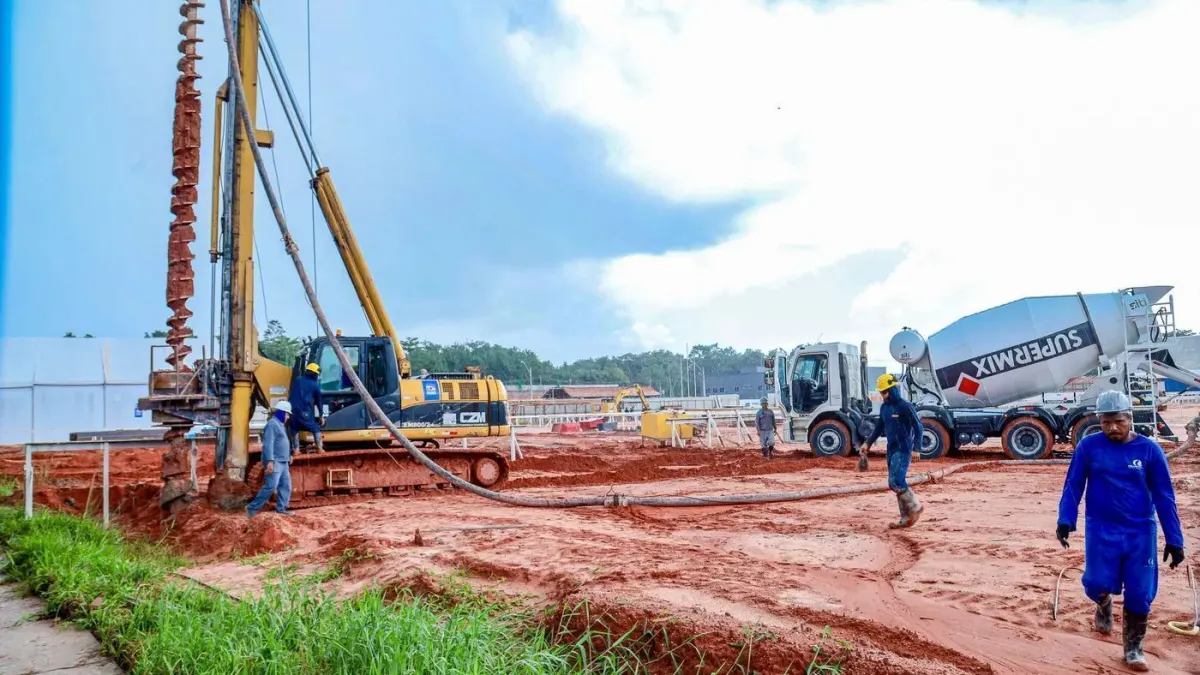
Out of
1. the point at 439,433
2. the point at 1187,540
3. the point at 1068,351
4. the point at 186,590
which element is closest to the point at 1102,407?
the point at 1187,540

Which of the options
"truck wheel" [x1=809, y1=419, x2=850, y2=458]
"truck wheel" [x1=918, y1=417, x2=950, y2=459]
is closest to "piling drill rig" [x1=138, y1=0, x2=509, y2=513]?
"truck wheel" [x1=809, y1=419, x2=850, y2=458]

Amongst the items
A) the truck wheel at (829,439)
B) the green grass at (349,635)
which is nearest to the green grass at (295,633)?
the green grass at (349,635)

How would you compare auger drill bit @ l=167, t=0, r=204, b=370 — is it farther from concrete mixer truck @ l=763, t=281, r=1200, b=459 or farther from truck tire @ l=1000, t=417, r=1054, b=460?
truck tire @ l=1000, t=417, r=1054, b=460

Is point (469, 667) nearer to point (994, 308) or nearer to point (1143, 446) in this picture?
point (1143, 446)

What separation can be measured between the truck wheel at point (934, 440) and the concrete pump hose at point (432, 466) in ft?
10.6

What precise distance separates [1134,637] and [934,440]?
1460 cm

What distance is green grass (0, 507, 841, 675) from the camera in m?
4.01

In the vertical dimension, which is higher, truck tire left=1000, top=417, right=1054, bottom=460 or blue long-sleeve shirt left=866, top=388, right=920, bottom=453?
blue long-sleeve shirt left=866, top=388, right=920, bottom=453

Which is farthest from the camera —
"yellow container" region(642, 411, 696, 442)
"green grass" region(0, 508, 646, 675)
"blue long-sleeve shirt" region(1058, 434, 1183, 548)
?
"yellow container" region(642, 411, 696, 442)

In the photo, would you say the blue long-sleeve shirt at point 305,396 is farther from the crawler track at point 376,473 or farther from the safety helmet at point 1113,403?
the safety helmet at point 1113,403

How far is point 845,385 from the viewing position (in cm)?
1997

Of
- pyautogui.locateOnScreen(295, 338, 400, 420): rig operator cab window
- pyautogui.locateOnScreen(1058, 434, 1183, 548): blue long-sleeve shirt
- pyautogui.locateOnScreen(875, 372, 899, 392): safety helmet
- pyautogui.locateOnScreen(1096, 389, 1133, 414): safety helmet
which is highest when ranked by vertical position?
pyautogui.locateOnScreen(295, 338, 400, 420): rig operator cab window

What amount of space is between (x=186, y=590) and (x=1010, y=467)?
15.3 meters

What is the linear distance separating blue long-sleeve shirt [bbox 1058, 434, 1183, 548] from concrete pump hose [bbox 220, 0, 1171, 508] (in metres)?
5.52
